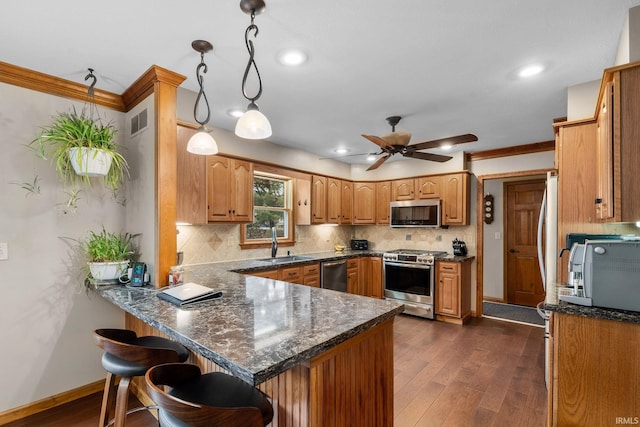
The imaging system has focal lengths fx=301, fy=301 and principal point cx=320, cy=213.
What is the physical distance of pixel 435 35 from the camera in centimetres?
181

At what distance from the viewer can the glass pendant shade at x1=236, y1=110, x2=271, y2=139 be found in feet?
5.19

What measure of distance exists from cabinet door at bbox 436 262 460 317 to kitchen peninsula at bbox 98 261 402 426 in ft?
9.62

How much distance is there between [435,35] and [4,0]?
2302 mm

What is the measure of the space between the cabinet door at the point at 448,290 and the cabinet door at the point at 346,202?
1748mm

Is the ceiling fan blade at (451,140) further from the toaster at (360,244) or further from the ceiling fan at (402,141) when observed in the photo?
the toaster at (360,244)

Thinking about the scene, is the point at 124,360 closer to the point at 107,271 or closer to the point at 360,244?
the point at 107,271

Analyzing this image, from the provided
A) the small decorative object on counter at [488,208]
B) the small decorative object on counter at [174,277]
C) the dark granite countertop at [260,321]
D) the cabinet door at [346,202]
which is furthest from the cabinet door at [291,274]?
the small decorative object on counter at [488,208]

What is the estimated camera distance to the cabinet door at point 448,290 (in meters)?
4.23

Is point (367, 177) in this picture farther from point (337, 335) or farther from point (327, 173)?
point (337, 335)

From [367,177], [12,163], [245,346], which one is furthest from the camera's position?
[367,177]

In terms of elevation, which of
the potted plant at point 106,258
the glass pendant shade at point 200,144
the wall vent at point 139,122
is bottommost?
the potted plant at point 106,258

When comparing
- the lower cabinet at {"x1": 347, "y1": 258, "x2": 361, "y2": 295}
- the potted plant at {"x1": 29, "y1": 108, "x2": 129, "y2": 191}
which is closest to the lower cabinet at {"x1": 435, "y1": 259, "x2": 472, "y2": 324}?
the lower cabinet at {"x1": 347, "y1": 258, "x2": 361, "y2": 295}

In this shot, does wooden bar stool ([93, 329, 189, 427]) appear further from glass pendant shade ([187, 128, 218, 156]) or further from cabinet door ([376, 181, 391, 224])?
cabinet door ([376, 181, 391, 224])

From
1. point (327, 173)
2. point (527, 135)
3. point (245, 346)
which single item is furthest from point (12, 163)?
point (527, 135)
